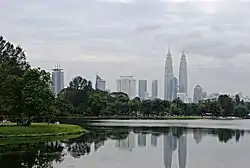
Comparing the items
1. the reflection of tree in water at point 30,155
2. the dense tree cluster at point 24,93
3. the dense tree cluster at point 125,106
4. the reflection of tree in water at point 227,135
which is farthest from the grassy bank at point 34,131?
the dense tree cluster at point 125,106

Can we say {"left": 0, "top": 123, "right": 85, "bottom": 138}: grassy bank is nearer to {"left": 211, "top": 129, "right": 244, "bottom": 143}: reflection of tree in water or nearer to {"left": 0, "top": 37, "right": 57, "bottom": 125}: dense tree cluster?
{"left": 0, "top": 37, "right": 57, "bottom": 125}: dense tree cluster

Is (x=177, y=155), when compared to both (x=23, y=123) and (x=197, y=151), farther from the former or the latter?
(x=23, y=123)

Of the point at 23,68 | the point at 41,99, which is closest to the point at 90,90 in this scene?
the point at 23,68

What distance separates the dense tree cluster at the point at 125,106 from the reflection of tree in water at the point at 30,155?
232 feet

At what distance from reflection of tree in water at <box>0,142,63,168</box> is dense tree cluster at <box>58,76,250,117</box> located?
70591 millimetres

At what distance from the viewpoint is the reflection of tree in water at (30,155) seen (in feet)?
82.7

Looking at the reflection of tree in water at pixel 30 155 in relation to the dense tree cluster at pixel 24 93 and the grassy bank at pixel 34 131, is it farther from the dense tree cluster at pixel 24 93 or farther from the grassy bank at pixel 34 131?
the dense tree cluster at pixel 24 93

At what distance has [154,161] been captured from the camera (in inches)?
1103

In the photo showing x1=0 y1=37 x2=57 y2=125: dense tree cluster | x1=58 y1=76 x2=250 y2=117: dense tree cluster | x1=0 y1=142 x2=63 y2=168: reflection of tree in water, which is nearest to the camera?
x1=0 y1=142 x2=63 y2=168: reflection of tree in water

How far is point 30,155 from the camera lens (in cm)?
2947

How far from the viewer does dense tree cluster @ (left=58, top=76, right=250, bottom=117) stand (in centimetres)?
11612

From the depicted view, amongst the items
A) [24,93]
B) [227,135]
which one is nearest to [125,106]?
[227,135]

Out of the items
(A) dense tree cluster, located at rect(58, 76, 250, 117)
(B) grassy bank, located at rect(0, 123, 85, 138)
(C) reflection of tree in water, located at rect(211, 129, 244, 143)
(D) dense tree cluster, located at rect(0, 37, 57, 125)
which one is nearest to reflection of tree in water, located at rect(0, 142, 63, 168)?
(B) grassy bank, located at rect(0, 123, 85, 138)

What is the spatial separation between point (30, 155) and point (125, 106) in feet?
327
